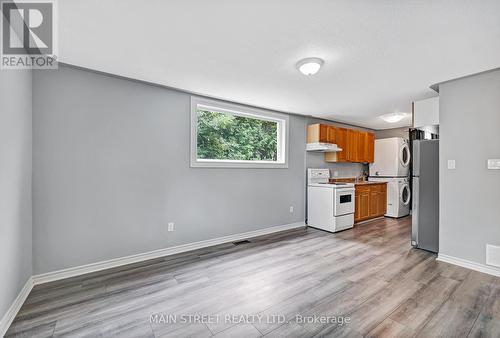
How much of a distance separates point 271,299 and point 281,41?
2398 millimetres

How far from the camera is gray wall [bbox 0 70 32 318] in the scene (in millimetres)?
1712

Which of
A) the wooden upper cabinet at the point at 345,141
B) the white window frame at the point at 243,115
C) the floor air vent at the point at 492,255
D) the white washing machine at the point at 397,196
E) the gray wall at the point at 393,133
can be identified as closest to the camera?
the floor air vent at the point at 492,255

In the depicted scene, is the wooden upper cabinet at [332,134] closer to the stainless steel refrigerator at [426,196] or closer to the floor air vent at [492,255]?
the stainless steel refrigerator at [426,196]

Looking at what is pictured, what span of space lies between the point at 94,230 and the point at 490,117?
15.9 ft

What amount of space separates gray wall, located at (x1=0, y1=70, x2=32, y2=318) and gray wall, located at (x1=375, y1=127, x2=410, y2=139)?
762 cm

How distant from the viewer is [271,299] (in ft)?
7.04

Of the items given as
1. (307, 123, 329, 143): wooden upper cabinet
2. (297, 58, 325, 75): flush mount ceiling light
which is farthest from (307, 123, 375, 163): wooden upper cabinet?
(297, 58, 325, 75): flush mount ceiling light

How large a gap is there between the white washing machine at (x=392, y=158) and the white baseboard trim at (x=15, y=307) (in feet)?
22.6

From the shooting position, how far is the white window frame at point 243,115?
138 inches

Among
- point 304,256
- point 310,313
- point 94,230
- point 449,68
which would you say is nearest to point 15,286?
point 94,230

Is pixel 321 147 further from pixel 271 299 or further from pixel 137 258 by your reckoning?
pixel 137 258

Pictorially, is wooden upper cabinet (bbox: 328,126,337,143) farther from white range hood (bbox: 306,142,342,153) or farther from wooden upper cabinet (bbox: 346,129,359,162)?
wooden upper cabinet (bbox: 346,129,359,162)

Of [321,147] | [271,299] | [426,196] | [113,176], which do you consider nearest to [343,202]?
[321,147]

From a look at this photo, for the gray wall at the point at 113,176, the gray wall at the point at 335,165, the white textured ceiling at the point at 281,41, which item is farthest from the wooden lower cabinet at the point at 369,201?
the gray wall at the point at 113,176
